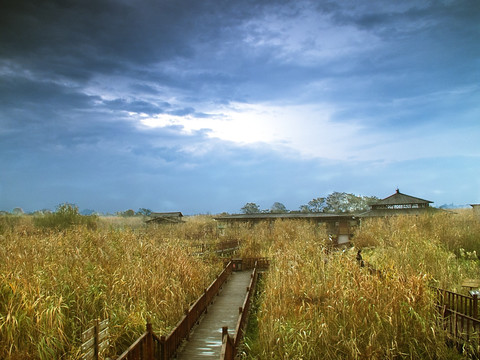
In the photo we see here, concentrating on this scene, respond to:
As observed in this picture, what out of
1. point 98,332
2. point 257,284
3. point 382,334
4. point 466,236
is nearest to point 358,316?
point 382,334

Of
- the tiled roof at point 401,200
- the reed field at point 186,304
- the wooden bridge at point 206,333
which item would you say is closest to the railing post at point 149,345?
the wooden bridge at point 206,333

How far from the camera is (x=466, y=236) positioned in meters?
18.9

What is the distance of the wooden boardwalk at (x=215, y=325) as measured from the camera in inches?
334

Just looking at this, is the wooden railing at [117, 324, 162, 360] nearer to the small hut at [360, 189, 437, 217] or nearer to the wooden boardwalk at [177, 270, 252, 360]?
the wooden boardwalk at [177, 270, 252, 360]

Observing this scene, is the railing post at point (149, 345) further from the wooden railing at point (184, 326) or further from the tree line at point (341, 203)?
the tree line at point (341, 203)

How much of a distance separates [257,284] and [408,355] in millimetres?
8923

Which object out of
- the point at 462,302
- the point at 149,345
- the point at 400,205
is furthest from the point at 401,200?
the point at 149,345

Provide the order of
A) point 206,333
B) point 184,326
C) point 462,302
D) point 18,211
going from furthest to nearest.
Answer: point 18,211
point 206,333
point 462,302
point 184,326

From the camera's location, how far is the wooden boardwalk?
8.48 meters

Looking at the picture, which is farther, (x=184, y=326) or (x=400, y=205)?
(x=400, y=205)

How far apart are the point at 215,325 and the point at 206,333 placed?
719 mm

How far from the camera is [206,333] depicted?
9.79 metres

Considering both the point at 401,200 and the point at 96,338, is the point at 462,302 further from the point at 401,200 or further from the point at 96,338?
the point at 401,200

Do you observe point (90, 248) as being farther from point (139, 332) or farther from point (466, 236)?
point (466, 236)
